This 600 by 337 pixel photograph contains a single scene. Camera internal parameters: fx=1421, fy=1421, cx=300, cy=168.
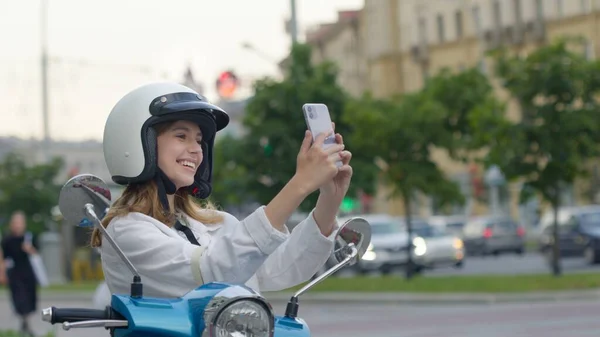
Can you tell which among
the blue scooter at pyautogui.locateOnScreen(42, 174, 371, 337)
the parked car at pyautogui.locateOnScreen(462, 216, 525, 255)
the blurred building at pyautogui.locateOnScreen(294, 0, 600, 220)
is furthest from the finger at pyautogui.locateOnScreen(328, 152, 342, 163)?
the blurred building at pyautogui.locateOnScreen(294, 0, 600, 220)

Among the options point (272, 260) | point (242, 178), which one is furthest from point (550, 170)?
point (272, 260)

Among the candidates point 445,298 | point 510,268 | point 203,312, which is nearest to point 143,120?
point 203,312

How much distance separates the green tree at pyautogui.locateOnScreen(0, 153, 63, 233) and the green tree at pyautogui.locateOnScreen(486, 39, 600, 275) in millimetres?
23103

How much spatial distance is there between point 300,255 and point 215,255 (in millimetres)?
259

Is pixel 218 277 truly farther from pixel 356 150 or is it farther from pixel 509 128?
pixel 356 150

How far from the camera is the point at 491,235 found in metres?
50.9

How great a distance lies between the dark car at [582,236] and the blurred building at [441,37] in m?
23.7

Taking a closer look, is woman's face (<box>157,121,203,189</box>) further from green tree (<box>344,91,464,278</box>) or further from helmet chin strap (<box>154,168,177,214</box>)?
green tree (<box>344,91,464,278</box>)

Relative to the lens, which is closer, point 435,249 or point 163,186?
point 163,186

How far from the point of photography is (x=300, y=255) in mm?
3818

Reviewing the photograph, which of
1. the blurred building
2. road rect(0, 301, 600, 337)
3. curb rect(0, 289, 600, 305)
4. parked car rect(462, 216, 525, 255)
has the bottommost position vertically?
parked car rect(462, 216, 525, 255)

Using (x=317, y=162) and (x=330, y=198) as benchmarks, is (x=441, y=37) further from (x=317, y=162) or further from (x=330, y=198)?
(x=317, y=162)

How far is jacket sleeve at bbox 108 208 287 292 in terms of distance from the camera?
366cm

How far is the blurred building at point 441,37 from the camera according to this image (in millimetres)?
63906
